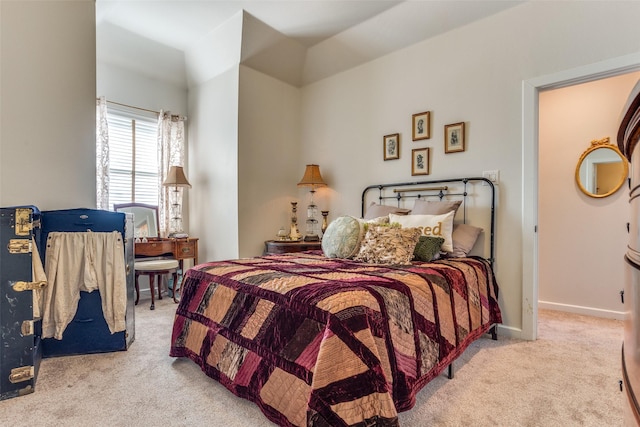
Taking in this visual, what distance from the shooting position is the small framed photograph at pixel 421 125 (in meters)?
3.18

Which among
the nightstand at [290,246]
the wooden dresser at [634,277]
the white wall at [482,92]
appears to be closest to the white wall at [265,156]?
the nightstand at [290,246]

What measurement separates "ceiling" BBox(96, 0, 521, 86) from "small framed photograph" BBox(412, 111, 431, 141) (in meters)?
0.76

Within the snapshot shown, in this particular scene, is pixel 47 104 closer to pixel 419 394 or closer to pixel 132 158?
pixel 132 158

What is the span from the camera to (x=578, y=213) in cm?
337

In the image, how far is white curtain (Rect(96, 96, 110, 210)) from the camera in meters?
3.68

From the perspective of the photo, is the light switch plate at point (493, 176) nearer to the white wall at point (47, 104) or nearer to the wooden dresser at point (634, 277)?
the wooden dresser at point (634, 277)

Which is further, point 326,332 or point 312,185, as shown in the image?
point 312,185

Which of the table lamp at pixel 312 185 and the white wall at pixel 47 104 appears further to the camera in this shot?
the table lamp at pixel 312 185

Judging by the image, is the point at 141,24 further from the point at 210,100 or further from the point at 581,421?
the point at 581,421

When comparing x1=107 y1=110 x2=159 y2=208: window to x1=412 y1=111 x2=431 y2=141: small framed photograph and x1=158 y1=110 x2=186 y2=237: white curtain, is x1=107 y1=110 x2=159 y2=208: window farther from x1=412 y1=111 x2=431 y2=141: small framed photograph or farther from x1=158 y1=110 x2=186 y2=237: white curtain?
x1=412 y1=111 x2=431 y2=141: small framed photograph

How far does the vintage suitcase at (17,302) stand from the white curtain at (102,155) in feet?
6.59

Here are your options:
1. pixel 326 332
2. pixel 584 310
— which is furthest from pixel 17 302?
pixel 584 310

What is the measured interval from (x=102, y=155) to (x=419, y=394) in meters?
3.93

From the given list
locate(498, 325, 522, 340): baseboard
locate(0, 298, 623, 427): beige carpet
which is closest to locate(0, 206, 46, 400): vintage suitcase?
locate(0, 298, 623, 427): beige carpet
